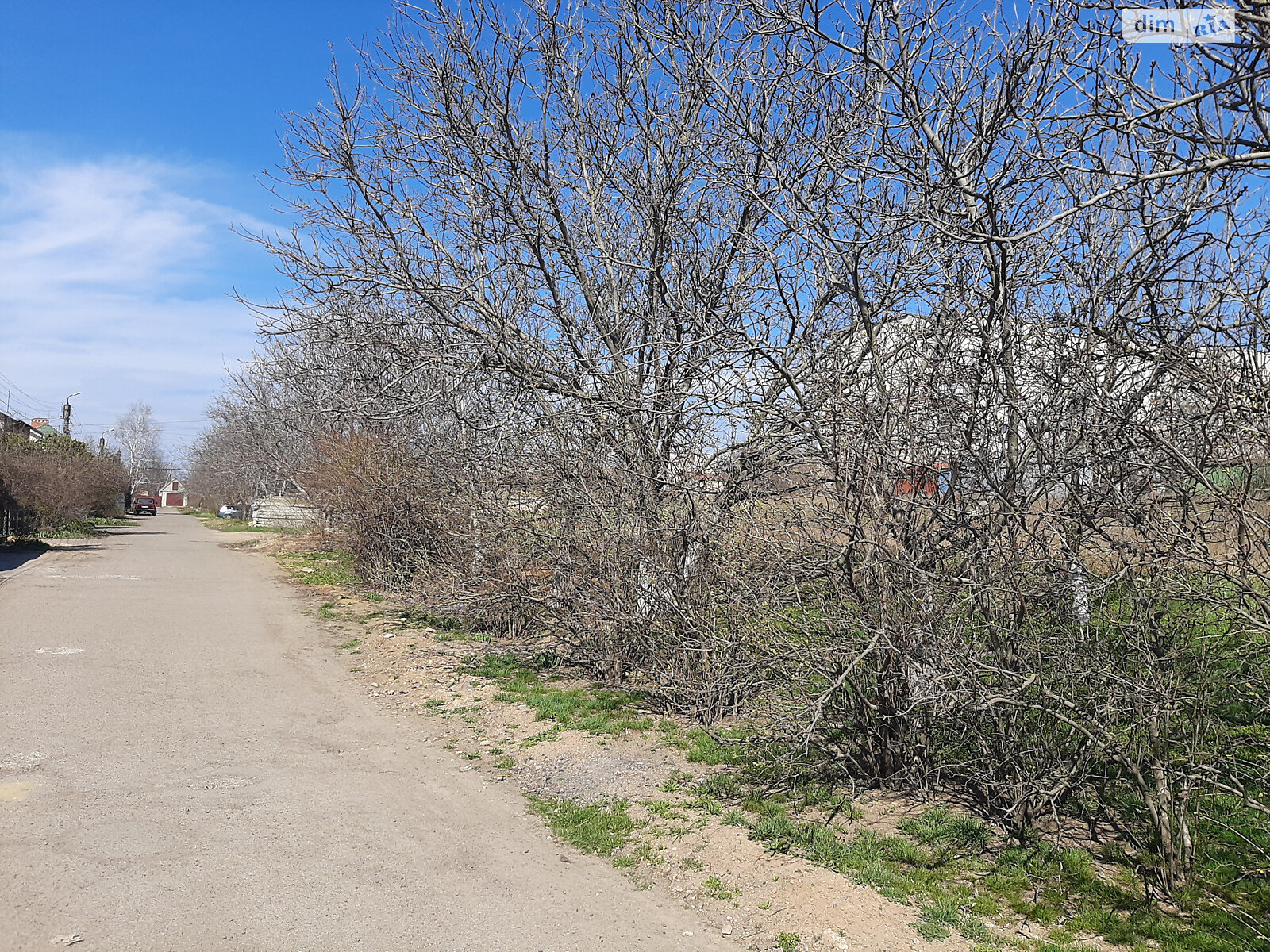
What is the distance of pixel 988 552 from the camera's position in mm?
4945

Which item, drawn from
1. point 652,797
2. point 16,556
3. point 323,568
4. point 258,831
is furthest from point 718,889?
point 16,556

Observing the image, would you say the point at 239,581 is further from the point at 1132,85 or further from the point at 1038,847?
the point at 1132,85

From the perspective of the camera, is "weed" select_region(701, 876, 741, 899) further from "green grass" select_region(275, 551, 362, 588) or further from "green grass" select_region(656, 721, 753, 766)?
"green grass" select_region(275, 551, 362, 588)

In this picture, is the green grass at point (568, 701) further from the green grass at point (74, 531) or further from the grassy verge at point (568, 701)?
Answer: the green grass at point (74, 531)

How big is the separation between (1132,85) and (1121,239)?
239 cm

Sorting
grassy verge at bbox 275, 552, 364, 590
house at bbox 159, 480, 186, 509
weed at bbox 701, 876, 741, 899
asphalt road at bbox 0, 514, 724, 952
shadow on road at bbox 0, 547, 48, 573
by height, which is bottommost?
weed at bbox 701, 876, 741, 899

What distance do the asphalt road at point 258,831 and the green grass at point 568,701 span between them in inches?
42.0

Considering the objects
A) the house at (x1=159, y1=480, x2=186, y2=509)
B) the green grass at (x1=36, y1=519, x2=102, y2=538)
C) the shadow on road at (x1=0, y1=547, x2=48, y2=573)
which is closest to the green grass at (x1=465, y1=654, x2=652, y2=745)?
the shadow on road at (x1=0, y1=547, x2=48, y2=573)

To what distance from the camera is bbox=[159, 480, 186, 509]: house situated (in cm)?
11731

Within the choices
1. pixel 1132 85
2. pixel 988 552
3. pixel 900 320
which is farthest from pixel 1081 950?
pixel 900 320

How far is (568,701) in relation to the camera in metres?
8.52

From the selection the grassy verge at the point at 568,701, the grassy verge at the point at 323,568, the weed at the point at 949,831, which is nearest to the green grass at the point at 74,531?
the grassy verge at the point at 323,568

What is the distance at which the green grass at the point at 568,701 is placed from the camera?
7.72 m

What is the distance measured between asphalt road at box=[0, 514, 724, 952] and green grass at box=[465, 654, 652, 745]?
107 cm
